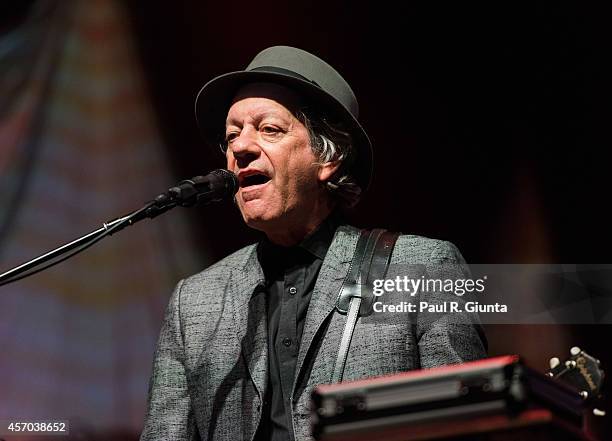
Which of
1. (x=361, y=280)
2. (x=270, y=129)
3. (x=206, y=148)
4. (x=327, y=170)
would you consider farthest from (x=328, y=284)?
(x=206, y=148)

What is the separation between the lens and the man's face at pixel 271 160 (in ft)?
9.14

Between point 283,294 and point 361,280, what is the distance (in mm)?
281

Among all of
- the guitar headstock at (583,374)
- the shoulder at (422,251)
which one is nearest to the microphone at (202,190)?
the shoulder at (422,251)

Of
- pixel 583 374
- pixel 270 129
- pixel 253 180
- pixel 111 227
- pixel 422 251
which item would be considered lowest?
pixel 583 374

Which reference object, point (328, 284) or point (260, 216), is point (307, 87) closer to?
point (260, 216)

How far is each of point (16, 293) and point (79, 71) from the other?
106 cm

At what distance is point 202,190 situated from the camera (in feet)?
7.52

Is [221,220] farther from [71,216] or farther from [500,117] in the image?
[500,117]

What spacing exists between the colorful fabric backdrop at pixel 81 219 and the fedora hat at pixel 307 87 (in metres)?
0.77

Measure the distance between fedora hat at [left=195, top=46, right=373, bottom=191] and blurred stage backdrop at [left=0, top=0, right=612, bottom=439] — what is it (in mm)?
531

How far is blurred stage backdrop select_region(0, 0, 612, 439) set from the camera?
10.9 feet

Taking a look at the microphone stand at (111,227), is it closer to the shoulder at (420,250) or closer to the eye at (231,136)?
the eye at (231,136)

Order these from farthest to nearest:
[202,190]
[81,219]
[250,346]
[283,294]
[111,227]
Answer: [81,219], [283,294], [250,346], [202,190], [111,227]

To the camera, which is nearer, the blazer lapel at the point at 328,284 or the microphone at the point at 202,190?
the microphone at the point at 202,190
